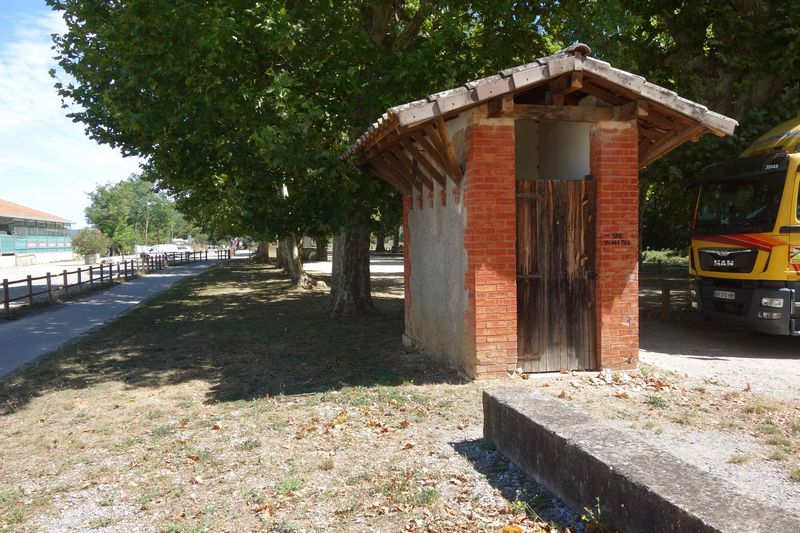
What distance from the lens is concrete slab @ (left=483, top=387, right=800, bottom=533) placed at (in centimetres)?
293

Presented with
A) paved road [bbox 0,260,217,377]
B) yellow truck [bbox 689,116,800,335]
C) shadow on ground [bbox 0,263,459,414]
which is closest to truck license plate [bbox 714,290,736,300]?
yellow truck [bbox 689,116,800,335]

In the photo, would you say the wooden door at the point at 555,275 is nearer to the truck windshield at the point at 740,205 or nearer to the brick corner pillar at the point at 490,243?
the brick corner pillar at the point at 490,243

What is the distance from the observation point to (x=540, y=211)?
786 centimetres

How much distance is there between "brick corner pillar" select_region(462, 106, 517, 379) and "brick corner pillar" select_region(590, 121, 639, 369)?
3.96 feet

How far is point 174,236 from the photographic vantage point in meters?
144

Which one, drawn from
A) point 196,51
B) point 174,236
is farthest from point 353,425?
point 174,236

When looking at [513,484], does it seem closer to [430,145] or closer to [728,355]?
[430,145]

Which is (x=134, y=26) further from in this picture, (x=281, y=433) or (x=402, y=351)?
(x=281, y=433)

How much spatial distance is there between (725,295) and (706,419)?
496 cm

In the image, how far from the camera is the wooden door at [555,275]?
785 centimetres

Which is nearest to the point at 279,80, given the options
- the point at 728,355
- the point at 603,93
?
the point at 603,93

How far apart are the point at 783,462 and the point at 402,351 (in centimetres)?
599

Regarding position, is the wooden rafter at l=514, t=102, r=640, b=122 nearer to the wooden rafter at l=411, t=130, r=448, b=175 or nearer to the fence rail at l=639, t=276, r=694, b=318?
the wooden rafter at l=411, t=130, r=448, b=175

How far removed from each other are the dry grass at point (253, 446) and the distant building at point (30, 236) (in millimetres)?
50725
